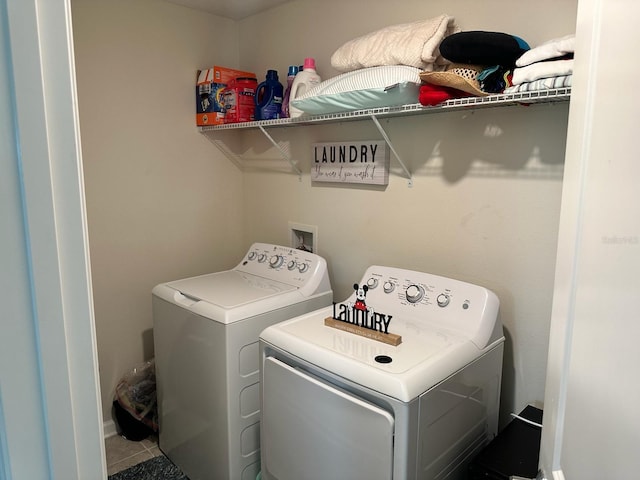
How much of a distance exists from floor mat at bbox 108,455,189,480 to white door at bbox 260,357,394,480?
72 cm

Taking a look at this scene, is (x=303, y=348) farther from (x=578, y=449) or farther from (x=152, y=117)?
(x=152, y=117)

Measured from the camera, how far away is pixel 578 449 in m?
0.61

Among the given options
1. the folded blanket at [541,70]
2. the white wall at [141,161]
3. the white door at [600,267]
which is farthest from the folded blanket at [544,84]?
the white wall at [141,161]

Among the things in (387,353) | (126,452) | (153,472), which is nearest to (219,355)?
(387,353)

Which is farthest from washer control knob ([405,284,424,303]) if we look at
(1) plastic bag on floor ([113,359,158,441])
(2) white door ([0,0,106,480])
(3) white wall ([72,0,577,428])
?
(1) plastic bag on floor ([113,359,158,441])

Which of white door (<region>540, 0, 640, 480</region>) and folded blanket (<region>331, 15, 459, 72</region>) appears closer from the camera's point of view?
white door (<region>540, 0, 640, 480</region>)

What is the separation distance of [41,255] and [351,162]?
172cm

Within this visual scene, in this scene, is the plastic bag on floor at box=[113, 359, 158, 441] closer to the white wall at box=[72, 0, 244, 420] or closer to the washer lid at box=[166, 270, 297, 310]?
the white wall at box=[72, 0, 244, 420]

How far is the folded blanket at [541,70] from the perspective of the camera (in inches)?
48.0

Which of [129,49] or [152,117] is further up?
[129,49]

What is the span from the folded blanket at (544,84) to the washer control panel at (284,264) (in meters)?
1.13

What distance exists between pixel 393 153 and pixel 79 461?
1.64 meters

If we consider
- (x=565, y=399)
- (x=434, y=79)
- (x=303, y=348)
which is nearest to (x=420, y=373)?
(x=303, y=348)

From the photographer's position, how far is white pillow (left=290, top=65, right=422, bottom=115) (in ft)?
5.07
